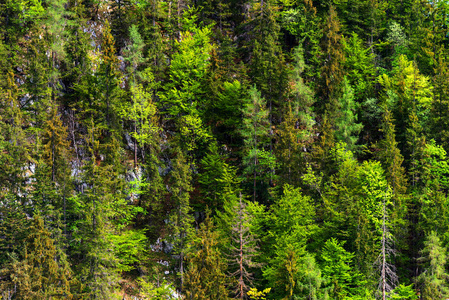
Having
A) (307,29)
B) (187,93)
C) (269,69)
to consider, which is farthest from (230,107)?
(307,29)

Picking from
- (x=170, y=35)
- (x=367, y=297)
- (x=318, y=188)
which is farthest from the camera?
(x=170, y=35)

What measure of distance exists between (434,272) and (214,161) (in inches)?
884

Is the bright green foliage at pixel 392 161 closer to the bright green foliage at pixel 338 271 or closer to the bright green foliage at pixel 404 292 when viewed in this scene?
the bright green foliage at pixel 338 271

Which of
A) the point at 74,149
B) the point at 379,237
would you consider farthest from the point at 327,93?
the point at 74,149

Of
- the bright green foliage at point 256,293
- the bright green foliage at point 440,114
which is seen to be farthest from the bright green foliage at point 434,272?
the bright green foliage at point 256,293

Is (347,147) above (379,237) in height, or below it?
above

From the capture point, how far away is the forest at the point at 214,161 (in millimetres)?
37500

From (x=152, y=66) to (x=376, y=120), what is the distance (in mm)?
27951

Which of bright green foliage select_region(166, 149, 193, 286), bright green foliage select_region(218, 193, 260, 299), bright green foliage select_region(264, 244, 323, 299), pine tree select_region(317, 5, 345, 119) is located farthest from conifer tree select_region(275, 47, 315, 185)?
bright green foliage select_region(166, 149, 193, 286)

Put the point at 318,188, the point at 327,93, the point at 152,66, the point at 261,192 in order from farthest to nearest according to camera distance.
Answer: the point at 152,66 < the point at 327,93 < the point at 261,192 < the point at 318,188

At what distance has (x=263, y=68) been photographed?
165ft

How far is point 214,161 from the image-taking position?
150 ft

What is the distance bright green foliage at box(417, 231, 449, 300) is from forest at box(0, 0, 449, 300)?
189mm

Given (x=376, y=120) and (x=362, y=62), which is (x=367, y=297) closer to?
(x=376, y=120)
